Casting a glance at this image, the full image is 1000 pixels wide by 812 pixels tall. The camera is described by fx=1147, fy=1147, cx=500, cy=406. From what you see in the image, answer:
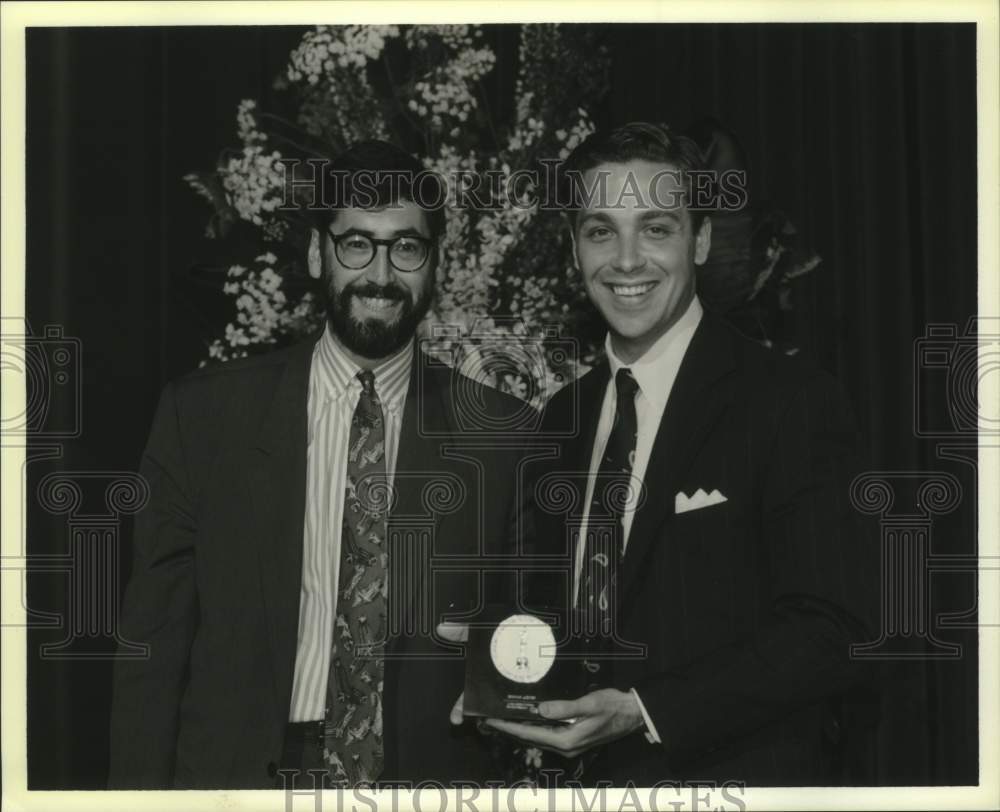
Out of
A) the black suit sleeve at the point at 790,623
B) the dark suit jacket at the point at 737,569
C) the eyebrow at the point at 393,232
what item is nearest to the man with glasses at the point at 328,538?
the eyebrow at the point at 393,232

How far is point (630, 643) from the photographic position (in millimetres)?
2535

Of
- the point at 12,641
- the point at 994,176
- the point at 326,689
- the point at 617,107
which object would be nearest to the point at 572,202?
the point at 617,107

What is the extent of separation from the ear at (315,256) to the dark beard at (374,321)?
0.14 feet

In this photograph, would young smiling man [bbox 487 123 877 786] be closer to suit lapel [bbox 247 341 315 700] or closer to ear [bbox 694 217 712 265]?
ear [bbox 694 217 712 265]

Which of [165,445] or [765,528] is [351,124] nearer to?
[165,445]

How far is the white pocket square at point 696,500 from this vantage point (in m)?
2.51

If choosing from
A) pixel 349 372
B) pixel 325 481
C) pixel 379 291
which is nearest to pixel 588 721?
pixel 325 481

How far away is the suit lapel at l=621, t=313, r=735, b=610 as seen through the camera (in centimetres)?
252

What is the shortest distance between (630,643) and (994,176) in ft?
4.48

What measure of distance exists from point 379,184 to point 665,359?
756 millimetres

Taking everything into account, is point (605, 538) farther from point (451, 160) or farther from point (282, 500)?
point (451, 160)

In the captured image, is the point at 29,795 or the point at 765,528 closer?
the point at 765,528

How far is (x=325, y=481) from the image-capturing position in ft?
8.50

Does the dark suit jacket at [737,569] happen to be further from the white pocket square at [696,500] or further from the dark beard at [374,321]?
the dark beard at [374,321]
